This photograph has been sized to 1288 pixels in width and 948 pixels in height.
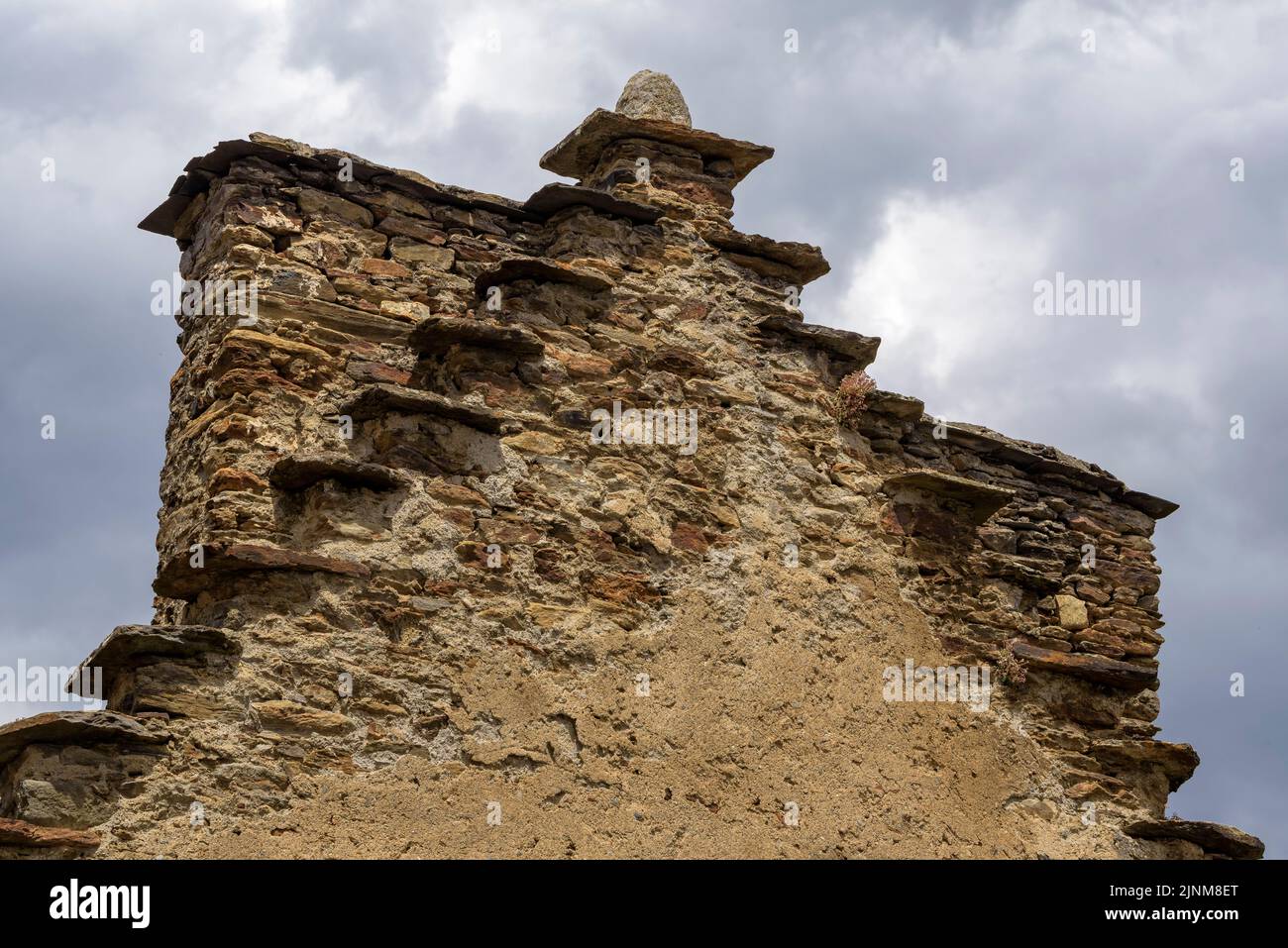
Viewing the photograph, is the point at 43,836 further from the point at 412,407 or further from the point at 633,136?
the point at 633,136

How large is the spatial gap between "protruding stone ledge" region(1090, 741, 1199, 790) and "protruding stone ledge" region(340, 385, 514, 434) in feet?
10.8

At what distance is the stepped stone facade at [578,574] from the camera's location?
19.5ft

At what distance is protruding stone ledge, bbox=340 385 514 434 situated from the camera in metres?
6.56

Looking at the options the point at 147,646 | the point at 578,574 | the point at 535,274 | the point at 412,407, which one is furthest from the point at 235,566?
the point at 535,274

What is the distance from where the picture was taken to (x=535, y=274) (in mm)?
7270

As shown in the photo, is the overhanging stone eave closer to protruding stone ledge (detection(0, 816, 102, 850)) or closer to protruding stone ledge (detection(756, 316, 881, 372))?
protruding stone ledge (detection(756, 316, 881, 372))

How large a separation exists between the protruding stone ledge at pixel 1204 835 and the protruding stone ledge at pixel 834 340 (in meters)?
2.46

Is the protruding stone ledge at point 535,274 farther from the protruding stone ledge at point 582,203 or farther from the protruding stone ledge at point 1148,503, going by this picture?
the protruding stone ledge at point 1148,503

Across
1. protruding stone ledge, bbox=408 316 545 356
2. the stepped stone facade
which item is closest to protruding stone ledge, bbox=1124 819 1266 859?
the stepped stone facade

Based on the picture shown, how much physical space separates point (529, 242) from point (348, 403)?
133 centimetres

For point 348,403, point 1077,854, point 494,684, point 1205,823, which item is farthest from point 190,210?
point 1205,823

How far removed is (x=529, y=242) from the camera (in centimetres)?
759

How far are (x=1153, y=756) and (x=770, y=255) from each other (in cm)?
294

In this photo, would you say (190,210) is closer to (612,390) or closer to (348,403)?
(348,403)
